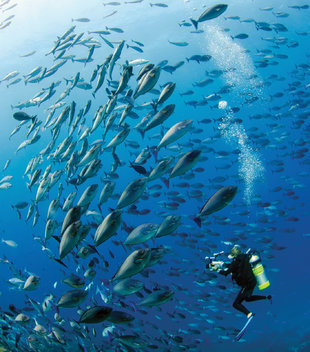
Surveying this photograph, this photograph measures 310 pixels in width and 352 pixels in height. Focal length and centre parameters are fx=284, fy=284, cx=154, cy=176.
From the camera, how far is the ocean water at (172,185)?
25.7 feet

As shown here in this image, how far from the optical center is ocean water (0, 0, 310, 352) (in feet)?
A: 25.7

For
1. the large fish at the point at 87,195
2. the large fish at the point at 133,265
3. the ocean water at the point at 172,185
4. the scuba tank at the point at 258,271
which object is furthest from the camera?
the ocean water at the point at 172,185

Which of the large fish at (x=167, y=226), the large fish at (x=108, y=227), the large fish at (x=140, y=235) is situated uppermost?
the large fish at (x=108, y=227)

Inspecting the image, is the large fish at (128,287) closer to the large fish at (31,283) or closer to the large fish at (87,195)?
the large fish at (87,195)

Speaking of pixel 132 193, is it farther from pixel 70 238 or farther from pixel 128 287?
pixel 128 287

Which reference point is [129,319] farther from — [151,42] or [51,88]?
[151,42]

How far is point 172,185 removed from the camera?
11438mm

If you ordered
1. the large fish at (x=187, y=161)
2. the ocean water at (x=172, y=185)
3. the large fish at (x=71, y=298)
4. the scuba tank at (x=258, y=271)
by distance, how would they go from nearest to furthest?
the large fish at (x=187, y=161) → the large fish at (x=71, y=298) → the scuba tank at (x=258, y=271) → the ocean water at (x=172, y=185)

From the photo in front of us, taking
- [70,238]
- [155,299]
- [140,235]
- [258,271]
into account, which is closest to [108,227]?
[70,238]

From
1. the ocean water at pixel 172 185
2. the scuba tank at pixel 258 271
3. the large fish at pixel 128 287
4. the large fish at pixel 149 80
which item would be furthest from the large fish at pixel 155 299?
the large fish at pixel 149 80

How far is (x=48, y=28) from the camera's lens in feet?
79.1

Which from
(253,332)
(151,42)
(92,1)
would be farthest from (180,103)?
(253,332)

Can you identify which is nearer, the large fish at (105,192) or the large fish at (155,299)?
the large fish at (155,299)

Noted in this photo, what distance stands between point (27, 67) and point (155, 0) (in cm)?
1395
